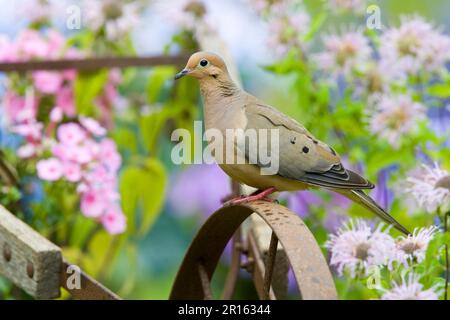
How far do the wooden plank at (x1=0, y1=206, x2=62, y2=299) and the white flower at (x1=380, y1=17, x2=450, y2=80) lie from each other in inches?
33.0

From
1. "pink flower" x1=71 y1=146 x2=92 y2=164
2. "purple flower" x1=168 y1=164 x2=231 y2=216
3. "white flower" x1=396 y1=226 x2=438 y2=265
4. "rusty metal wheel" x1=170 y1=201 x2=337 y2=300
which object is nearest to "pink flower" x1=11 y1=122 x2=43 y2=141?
"pink flower" x1=71 y1=146 x2=92 y2=164

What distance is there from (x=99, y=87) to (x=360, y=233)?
130 cm

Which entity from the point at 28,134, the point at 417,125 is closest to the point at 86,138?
the point at 28,134

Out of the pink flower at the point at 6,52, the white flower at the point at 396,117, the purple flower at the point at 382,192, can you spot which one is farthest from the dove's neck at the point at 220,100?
the pink flower at the point at 6,52

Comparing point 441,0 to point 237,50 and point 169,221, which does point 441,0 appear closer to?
point 237,50

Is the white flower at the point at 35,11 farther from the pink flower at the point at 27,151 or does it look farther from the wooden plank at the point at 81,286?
the wooden plank at the point at 81,286

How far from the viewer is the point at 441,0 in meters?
3.14

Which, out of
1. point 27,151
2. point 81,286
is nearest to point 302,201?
point 27,151

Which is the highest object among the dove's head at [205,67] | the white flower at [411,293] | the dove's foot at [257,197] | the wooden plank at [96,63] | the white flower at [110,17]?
the white flower at [110,17]

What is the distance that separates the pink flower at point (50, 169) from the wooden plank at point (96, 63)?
0.32m

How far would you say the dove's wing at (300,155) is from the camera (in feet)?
4.29

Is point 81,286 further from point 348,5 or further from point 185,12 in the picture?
point 185,12

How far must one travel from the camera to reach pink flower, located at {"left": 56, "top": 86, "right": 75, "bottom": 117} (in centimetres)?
230

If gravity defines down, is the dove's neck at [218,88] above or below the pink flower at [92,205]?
above
